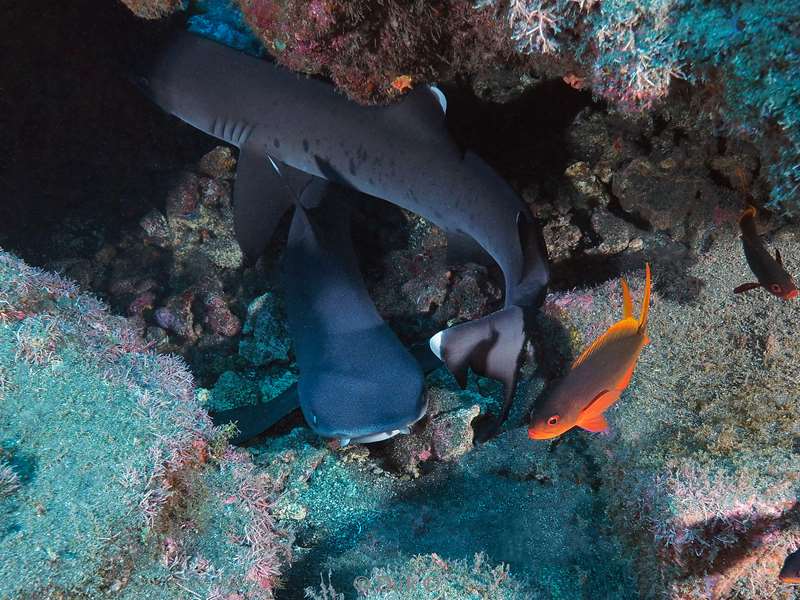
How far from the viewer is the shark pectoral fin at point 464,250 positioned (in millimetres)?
3835

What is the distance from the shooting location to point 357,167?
12.8 feet

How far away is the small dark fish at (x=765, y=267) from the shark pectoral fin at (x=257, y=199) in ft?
10.9

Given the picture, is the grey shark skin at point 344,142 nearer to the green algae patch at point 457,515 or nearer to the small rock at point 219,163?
the small rock at point 219,163

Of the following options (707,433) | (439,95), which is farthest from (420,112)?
(707,433)

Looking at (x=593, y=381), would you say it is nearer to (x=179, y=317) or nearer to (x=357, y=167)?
(x=357, y=167)

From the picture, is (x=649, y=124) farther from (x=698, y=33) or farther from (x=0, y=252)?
(x=0, y=252)

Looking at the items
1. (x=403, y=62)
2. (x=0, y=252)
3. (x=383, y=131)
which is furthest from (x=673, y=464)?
(x=0, y=252)

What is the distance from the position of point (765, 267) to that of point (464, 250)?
197cm

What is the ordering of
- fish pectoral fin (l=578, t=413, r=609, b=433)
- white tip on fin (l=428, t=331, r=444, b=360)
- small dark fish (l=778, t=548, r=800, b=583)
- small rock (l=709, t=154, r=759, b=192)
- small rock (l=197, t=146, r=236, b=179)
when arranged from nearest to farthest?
small dark fish (l=778, t=548, r=800, b=583) < fish pectoral fin (l=578, t=413, r=609, b=433) < white tip on fin (l=428, t=331, r=444, b=360) < small rock (l=709, t=154, r=759, b=192) < small rock (l=197, t=146, r=236, b=179)

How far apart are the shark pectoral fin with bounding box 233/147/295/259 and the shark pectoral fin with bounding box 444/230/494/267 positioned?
149 cm

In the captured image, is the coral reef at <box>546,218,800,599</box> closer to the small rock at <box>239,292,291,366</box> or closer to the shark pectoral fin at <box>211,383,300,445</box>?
the shark pectoral fin at <box>211,383,300,445</box>

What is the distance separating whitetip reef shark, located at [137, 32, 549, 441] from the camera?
2.88 m

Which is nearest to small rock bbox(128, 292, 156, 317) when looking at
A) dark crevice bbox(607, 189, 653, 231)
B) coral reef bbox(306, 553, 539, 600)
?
coral reef bbox(306, 553, 539, 600)

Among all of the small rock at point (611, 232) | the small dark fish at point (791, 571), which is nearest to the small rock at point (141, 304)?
the small rock at point (611, 232)
